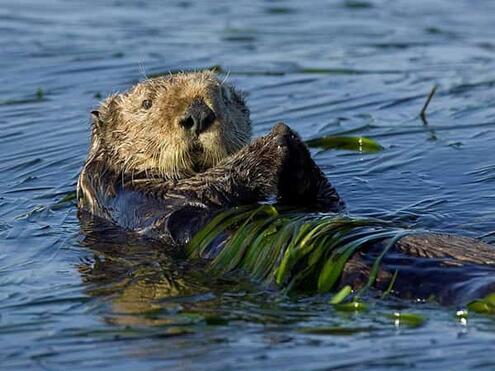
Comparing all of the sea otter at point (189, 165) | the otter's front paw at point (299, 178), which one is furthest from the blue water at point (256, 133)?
the otter's front paw at point (299, 178)

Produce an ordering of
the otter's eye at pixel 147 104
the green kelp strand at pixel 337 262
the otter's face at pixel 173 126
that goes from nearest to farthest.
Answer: the green kelp strand at pixel 337 262 < the otter's face at pixel 173 126 < the otter's eye at pixel 147 104

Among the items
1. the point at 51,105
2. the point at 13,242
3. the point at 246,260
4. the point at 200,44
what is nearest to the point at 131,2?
the point at 200,44

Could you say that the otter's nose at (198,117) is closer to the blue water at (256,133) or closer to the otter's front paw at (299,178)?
the otter's front paw at (299,178)

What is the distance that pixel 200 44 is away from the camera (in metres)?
12.2

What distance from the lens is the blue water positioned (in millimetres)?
5105

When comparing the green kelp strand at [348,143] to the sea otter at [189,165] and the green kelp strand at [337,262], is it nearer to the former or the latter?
the sea otter at [189,165]

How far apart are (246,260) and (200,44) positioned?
6222 millimetres

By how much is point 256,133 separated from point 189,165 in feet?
8.87

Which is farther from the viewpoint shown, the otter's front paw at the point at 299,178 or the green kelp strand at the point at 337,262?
the otter's front paw at the point at 299,178

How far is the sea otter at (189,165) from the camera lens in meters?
6.70

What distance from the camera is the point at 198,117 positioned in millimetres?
6723

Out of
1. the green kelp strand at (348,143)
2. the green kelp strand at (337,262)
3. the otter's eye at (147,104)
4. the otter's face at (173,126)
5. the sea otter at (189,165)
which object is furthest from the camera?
the green kelp strand at (348,143)

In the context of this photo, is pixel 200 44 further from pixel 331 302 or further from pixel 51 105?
pixel 331 302

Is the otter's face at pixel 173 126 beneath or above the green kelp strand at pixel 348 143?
above
